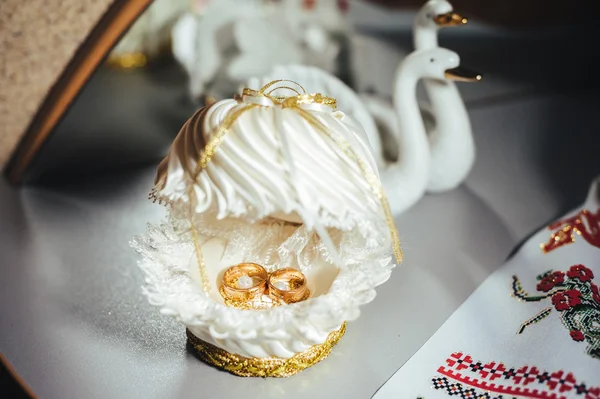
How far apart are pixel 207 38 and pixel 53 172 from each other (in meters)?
0.50

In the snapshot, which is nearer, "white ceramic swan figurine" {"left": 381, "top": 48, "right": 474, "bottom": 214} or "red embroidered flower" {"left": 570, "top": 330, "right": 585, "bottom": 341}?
"red embroidered flower" {"left": 570, "top": 330, "right": 585, "bottom": 341}

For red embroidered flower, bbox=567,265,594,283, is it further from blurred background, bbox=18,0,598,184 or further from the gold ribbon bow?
blurred background, bbox=18,0,598,184

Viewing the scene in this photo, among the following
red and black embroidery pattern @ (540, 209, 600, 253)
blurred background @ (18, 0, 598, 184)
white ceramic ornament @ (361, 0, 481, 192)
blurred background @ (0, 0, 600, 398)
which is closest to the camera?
red and black embroidery pattern @ (540, 209, 600, 253)

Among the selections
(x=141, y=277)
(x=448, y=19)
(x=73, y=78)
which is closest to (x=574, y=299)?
(x=448, y=19)

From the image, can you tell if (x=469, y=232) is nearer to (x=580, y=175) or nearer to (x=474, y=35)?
(x=580, y=175)

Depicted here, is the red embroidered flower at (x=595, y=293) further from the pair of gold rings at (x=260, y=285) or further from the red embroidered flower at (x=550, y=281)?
the pair of gold rings at (x=260, y=285)

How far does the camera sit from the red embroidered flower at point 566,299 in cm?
92

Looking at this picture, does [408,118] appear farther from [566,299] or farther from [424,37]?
[566,299]

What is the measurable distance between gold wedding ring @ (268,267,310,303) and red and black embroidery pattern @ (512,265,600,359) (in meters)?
0.32

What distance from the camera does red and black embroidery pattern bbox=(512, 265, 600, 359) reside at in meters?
0.86

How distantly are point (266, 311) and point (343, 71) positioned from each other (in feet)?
3.69

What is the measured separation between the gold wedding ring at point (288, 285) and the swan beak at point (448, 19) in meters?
0.57

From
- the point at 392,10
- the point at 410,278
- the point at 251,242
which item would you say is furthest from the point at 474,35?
the point at 251,242

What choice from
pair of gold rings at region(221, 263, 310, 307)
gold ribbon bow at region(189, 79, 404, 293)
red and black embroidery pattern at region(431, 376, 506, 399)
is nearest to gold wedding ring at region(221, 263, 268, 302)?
pair of gold rings at region(221, 263, 310, 307)
